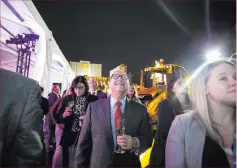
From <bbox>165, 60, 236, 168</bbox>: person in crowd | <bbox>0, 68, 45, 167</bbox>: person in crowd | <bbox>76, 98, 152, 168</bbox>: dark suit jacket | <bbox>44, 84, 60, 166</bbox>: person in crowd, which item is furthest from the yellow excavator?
<bbox>0, 68, 45, 167</bbox>: person in crowd

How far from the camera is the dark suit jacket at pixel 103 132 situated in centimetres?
206

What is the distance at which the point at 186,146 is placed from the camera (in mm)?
1526

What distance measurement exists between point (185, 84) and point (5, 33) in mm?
3984

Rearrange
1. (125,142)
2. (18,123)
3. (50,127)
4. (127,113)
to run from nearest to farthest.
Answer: (18,123)
(125,142)
(127,113)
(50,127)

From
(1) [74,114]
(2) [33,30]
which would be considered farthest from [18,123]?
(2) [33,30]

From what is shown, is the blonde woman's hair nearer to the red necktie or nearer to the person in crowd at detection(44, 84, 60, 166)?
the red necktie

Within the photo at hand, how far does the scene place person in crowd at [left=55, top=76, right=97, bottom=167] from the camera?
10.1ft

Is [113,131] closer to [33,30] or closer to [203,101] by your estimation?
[203,101]

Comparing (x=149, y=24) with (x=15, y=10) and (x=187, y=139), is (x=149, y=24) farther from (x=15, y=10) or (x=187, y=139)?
(x=15, y=10)

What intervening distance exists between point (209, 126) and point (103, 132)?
0.89m

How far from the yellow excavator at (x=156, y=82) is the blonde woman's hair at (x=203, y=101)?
4328 millimetres

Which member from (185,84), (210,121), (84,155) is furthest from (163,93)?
(210,121)

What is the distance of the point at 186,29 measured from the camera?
287 cm

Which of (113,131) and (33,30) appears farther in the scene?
(33,30)
